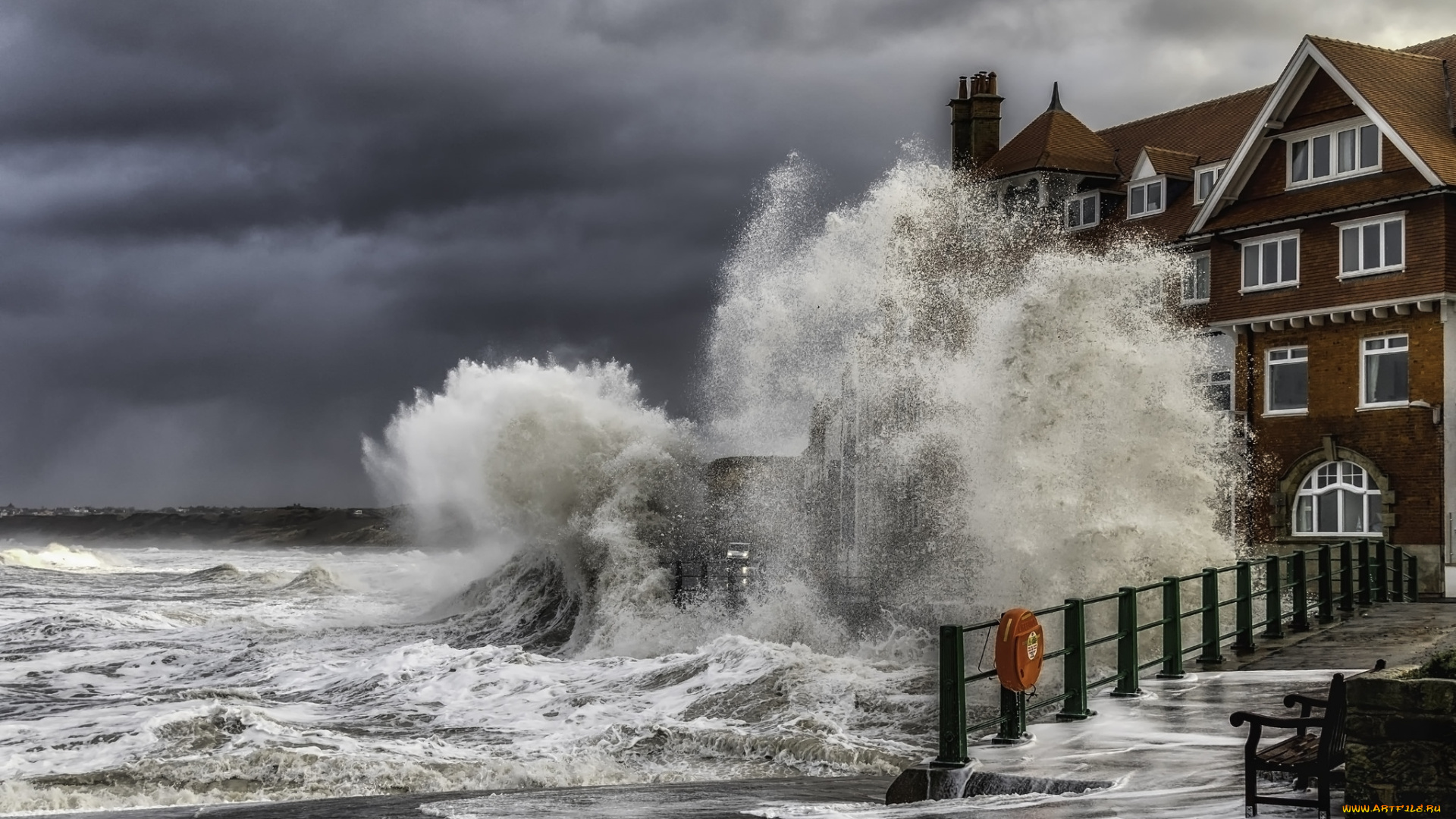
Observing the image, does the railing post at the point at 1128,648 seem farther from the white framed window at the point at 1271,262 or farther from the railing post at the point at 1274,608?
the white framed window at the point at 1271,262

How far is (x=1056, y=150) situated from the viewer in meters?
38.8

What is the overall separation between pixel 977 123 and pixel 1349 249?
1599 cm

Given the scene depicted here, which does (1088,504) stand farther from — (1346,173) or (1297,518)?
(1346,173)

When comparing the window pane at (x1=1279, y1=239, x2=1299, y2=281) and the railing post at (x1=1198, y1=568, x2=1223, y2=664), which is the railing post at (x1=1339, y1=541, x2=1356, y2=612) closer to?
the railing post at (x1=1198, y1=568, x2=1223, y2=664)

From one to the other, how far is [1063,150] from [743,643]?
77.7ft

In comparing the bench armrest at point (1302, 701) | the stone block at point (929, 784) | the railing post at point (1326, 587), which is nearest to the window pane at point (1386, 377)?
the railing post at point (1326, 587)

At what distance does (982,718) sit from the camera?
14469 mm

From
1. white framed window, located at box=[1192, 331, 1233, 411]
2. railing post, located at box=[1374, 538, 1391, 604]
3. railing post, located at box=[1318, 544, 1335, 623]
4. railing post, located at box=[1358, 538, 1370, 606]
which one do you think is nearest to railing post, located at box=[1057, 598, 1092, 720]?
railing post, located at box=[1318, 544, 1335, 623]

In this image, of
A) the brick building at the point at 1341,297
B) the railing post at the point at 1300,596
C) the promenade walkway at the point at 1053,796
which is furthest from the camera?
the brick building at the point at 1341,297

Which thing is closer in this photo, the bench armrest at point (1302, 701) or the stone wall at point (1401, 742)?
the stone wall at point (1401, 742)

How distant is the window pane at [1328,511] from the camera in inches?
1108

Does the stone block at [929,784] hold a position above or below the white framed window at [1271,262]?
below

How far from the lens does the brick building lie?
26.4 meters

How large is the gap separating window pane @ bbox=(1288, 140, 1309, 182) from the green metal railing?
9469 mm
